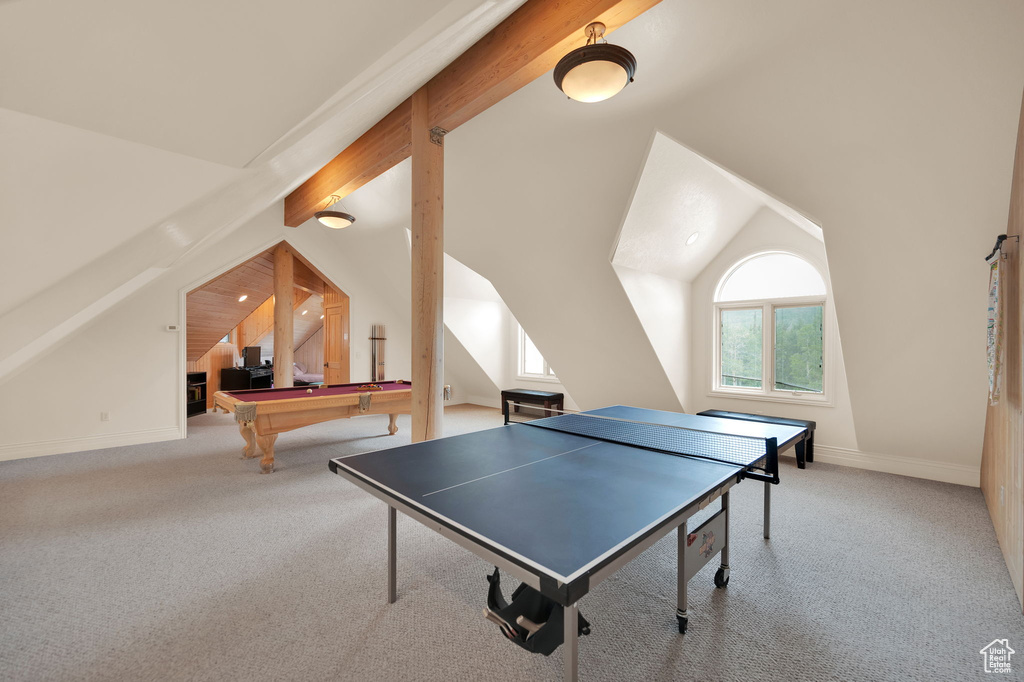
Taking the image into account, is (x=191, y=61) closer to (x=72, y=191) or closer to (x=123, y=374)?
(x=72, y=191)

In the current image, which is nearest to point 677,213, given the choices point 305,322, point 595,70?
point 595,70

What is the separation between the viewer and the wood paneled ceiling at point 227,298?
274 inches

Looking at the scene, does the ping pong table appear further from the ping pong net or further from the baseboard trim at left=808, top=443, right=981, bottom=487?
the baseboard trim at left=808, top=443, right=981, bottom=487

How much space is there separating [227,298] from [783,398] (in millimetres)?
8575

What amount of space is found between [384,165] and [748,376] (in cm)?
483

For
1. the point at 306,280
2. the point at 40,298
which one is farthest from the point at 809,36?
the point at 306,280

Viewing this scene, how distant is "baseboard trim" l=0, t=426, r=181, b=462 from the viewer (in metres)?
4.57

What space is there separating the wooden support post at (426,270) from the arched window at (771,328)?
3745 mm

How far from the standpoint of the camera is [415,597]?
218 cm

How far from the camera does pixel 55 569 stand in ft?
7.89

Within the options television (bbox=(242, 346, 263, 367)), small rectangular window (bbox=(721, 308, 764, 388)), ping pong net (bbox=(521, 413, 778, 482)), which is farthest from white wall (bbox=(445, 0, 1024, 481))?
television (bbox=(242, 346, 263, 367))

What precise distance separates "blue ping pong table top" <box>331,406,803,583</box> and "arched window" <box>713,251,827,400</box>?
2893mm

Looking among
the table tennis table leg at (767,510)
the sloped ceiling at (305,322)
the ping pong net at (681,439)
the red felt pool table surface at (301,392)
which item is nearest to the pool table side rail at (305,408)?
the red felt pool table surface at (301,392)

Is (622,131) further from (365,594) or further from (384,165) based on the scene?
(365,594)
